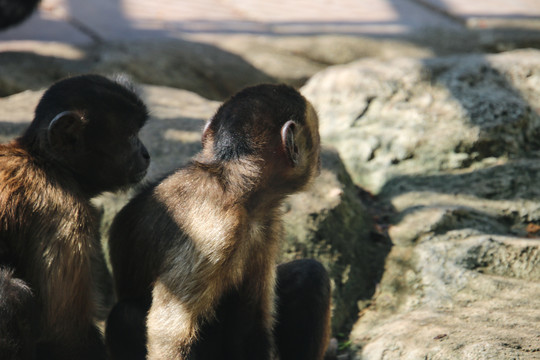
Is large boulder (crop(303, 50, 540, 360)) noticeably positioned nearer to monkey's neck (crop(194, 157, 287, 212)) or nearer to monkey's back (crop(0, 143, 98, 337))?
monkey's neck (crop(194, 157, 287, 212))

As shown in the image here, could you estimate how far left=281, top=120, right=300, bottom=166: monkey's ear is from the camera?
4340mm

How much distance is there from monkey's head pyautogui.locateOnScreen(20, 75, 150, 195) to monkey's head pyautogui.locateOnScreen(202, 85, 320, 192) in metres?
0.57

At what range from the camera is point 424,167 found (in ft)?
22.9

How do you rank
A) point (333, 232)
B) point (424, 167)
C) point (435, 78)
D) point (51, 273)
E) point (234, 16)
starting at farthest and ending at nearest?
1. point (234, 16)
2. point (435, 78)
3. point (424, 167)
4. point (333, 232)
5. point (51, 273)

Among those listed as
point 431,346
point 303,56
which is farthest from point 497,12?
point 431,346

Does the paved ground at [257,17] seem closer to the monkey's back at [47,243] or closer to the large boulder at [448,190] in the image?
the large boulder at [448,190]

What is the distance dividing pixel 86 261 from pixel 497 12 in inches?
477

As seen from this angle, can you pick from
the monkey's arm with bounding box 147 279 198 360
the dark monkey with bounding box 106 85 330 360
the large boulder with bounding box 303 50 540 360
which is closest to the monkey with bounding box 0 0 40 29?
the large boulder with bounding box 303 50 540 360

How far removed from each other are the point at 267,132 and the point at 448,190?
114 inches

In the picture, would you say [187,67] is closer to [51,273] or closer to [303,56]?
[303,56]

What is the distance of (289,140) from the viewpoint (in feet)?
14.4

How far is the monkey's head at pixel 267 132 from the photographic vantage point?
14.2ft

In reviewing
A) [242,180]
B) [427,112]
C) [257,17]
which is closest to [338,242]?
[242,180]

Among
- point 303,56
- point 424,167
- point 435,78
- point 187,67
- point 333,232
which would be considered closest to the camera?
point 333,232
